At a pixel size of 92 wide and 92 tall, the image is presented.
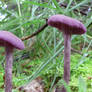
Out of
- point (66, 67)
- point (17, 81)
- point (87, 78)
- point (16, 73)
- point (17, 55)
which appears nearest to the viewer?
point (66, 67)

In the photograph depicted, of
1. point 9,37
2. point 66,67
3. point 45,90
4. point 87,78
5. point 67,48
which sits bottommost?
point 45,90

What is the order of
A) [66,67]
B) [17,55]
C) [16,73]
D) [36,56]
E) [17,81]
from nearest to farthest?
1. [66,67]
2. [17,81]
3. [16,73]
4. [17,55]
5. [36,56]

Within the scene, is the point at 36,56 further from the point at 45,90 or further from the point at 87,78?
the point at 87,78

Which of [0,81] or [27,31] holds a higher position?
[27,31]

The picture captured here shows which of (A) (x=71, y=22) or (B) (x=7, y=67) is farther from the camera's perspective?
(B) (x=7, y=67)

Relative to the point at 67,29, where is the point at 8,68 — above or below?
below

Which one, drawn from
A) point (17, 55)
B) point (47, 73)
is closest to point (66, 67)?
point (47, 73)

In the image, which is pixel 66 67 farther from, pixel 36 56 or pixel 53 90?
pixel 36 56

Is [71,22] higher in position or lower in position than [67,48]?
higher

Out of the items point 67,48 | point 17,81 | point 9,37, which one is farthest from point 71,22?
point 17,81
